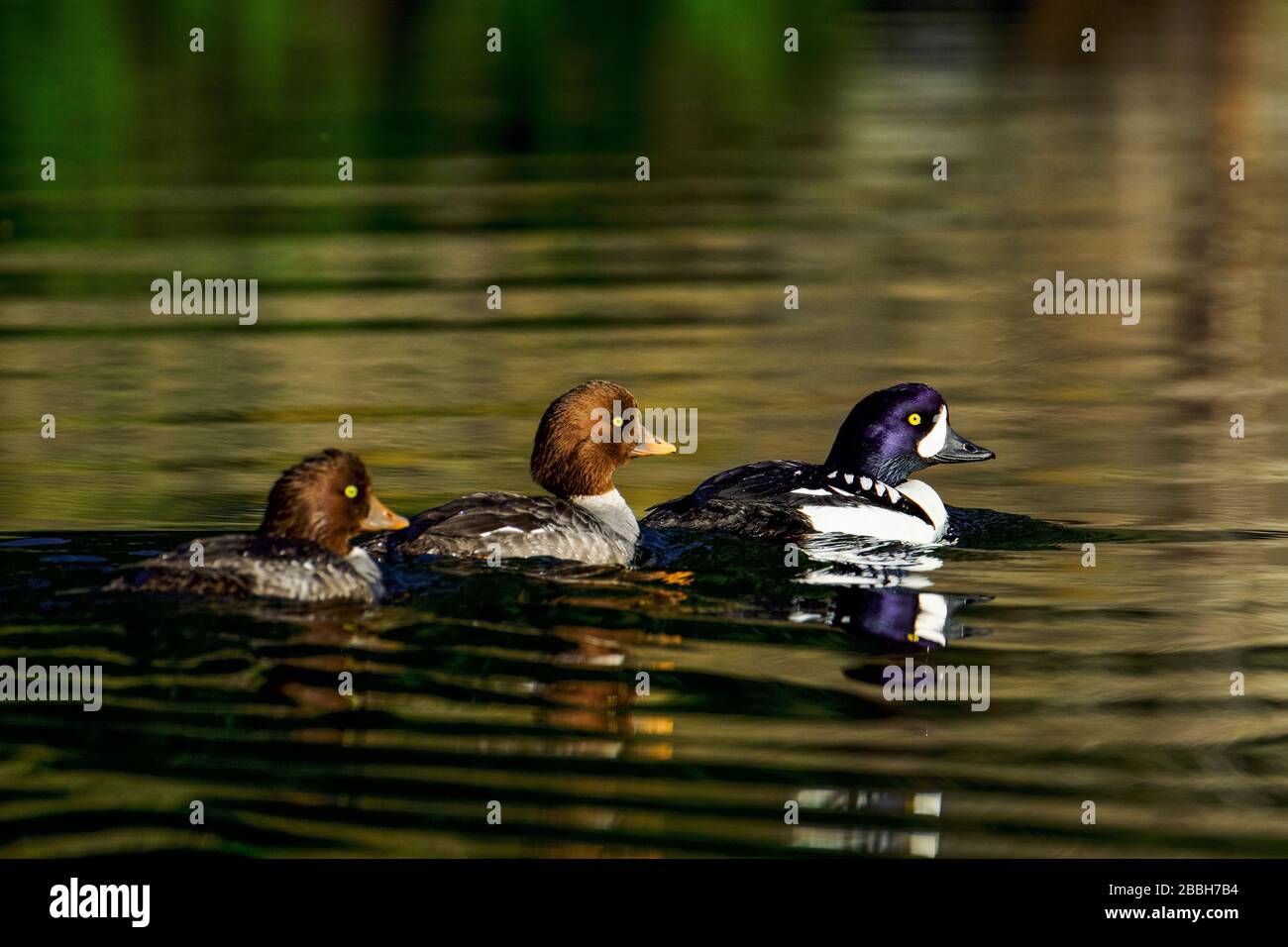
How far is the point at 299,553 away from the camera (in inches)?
426

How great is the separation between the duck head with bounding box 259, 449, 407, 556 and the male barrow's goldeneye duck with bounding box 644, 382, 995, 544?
2.46 meters

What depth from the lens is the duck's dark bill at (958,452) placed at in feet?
45.3

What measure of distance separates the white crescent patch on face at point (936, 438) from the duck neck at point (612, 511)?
201 centimetres

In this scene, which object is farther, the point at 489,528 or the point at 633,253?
the point at 633,253

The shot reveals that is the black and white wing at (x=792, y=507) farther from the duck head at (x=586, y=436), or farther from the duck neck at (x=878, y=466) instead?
the duck head at (x=586, y=436)

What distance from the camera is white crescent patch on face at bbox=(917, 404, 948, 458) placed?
13742 millimetres

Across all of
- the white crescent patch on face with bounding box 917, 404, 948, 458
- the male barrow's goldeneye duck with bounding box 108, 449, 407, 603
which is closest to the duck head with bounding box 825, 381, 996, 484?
the white crescent patch on face with bounding box 917, 404, 948, 458

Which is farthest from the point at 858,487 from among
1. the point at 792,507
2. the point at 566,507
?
the point at 566,507

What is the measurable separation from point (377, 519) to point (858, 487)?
10.9 ft

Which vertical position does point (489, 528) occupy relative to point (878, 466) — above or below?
below

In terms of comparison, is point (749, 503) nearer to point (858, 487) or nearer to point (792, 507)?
point (792, 507)

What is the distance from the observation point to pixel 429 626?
1057 cm

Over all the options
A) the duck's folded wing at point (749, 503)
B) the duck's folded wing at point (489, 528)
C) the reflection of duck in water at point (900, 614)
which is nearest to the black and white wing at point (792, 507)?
the duck's folded wing at point (749, 503)

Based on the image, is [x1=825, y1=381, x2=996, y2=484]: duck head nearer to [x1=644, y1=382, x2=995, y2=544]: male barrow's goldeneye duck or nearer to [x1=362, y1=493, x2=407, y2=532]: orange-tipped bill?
[x1=644, y1=382, x2=995, y2=544]: male barrow's goldeneye duck
